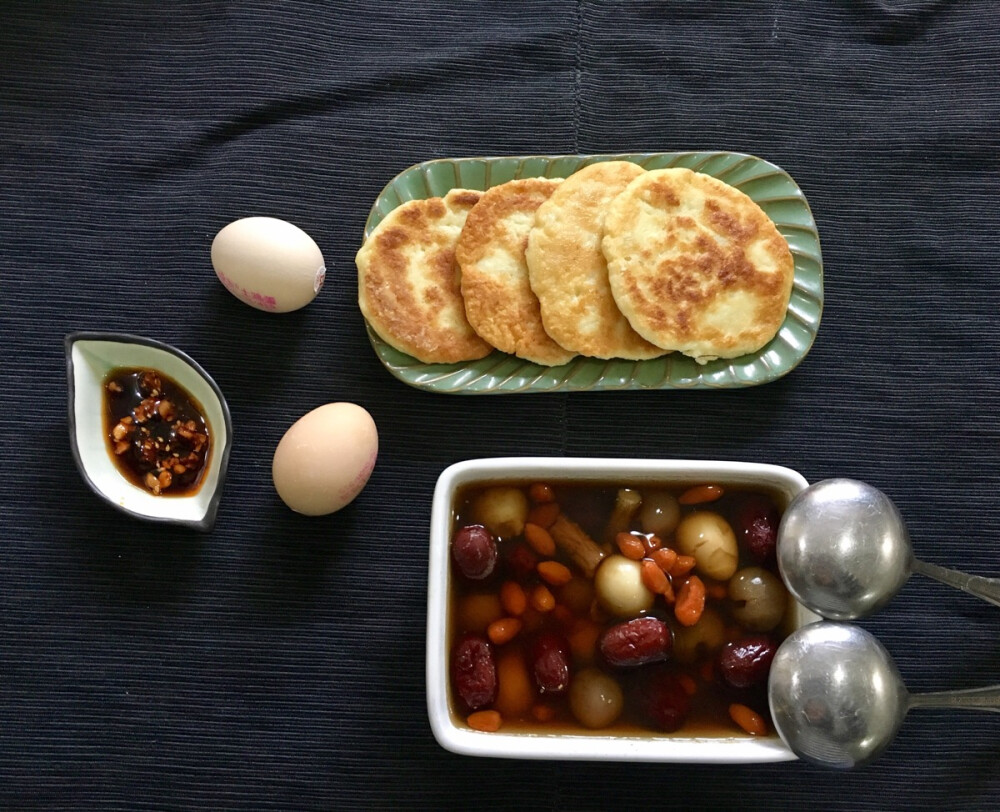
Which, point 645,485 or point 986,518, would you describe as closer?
point 645,485

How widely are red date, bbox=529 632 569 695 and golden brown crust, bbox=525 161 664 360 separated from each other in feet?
1.26

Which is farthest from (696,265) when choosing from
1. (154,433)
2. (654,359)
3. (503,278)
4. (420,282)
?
(154,433)

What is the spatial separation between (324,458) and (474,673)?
1.07ft

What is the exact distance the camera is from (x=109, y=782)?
1.04 m

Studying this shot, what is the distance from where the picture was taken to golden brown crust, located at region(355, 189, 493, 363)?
41.6 inches

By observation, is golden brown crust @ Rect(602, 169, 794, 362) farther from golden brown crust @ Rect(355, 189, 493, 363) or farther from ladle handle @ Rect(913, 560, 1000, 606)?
ladle handle @ Rect(913, 560, 1000, 606)

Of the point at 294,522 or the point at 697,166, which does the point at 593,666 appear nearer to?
the point at 294,522

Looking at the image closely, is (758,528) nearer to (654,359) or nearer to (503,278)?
(654,359)

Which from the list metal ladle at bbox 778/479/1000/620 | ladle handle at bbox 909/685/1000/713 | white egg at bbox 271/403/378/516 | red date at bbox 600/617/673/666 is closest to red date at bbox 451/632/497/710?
red date at bbox 600/617/673/666

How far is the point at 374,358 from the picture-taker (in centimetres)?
112

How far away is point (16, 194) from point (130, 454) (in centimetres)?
47

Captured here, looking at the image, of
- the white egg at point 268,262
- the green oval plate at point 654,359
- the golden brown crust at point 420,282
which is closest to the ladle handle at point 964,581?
the green oval plate at point 654,359

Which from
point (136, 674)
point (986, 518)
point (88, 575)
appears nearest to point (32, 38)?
point (88, 575)

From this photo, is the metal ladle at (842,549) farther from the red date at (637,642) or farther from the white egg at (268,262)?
the white egg at (268,262)
